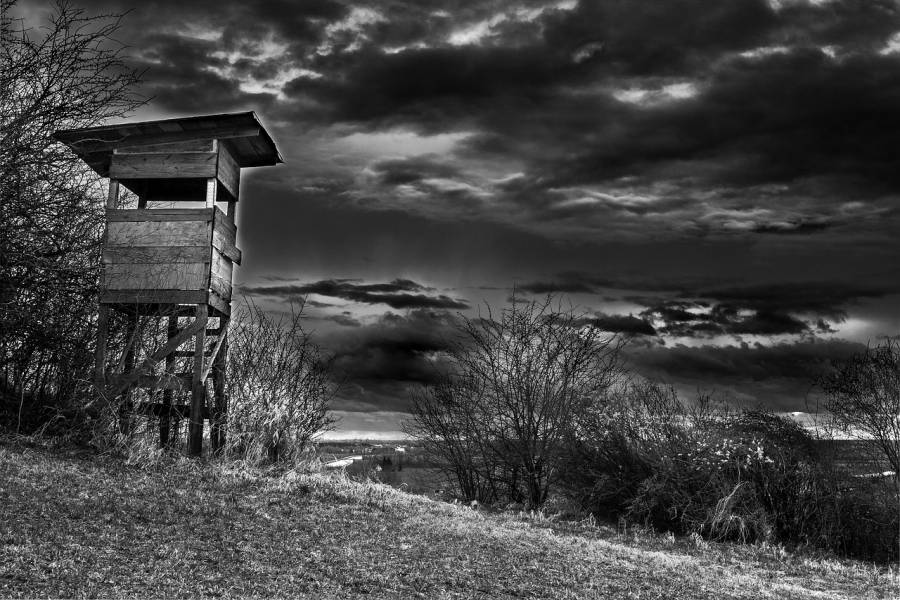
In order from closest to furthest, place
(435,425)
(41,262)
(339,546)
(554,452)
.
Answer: (339,546), (41,262), (554,452), (435,425)

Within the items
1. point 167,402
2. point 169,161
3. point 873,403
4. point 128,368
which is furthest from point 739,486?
point 169,161

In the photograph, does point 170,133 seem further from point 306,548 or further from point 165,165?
point 306,548

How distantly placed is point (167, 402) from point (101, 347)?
188 cm

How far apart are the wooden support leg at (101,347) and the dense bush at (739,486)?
1008cm

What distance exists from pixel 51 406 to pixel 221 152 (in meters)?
5.79

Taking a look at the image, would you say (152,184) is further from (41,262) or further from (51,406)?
(51,406)

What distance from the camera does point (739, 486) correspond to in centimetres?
1439

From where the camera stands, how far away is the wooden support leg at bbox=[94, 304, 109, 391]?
1398cm

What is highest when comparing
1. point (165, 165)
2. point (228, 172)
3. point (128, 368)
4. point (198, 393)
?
point (228, 172)

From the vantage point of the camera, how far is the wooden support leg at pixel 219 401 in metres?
14.5

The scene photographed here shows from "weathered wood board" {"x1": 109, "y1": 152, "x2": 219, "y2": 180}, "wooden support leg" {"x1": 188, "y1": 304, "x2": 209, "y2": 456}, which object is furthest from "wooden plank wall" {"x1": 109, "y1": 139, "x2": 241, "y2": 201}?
"wooden support leg" {"x1": 188, "y1": 304, "x2": 209, "y2": 456}

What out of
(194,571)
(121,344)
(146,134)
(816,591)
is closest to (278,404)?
(121,344)

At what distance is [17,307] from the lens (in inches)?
523

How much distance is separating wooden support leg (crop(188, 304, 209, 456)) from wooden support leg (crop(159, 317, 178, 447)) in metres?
0.65
